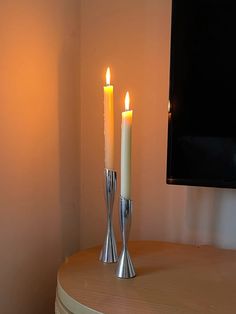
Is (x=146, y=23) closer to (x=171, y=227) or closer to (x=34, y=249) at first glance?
(x=171, y=227)

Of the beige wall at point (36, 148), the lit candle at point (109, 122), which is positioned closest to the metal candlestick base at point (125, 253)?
the lit candle at point (109, 122)

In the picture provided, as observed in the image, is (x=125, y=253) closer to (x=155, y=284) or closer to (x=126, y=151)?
(x=155, y=284)

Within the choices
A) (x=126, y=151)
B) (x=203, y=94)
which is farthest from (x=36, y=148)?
(x=203, y=94)

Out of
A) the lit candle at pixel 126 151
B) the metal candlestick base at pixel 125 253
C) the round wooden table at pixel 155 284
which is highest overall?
the lit candle at pixel 126 151

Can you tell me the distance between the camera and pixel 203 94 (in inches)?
42.3

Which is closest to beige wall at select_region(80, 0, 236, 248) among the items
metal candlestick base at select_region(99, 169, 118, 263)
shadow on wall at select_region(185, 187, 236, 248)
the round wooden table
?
shadow on wall at select_region(185, 187, 236, 248)

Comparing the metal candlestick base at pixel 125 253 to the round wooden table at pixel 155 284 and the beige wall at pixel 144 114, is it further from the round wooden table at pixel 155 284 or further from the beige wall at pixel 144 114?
the beige wall at pixel 144 114

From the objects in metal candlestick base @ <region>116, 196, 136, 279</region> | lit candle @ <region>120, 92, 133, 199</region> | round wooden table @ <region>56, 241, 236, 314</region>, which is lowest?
round wooden table @ <region>56, 241, 236, 314</region>

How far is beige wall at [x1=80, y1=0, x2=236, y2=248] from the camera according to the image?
122 cm

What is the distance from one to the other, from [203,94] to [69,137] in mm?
422

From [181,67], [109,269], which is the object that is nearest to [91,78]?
[181,67]

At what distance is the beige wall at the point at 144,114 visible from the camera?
1.22 metres

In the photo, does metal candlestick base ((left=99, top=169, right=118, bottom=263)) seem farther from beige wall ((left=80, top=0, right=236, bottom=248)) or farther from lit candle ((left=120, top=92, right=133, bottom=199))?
beige wall ((left=80, top=0, right=236, bottom=248))

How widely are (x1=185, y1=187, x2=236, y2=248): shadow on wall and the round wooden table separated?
0.10m
